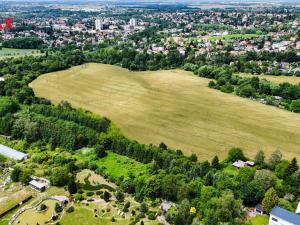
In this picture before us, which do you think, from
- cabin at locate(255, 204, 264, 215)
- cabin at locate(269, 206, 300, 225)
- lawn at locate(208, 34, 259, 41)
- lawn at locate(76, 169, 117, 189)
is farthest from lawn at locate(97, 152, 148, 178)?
lawn at locate(208, 34, 259, 41)

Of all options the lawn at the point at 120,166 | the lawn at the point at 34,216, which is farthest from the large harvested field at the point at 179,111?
the lawn at the point at 34,216

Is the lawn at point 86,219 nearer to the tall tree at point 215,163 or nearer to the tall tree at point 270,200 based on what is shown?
the tall tree at point 215,163

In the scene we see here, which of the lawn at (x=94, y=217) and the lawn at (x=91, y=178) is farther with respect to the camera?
the lawn at (x=91, y=178)

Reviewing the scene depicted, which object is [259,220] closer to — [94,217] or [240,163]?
[240,163]

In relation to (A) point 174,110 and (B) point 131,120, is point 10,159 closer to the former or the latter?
(B) point 131,120

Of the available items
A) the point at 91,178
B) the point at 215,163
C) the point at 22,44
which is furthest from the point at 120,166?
the point at 22,44

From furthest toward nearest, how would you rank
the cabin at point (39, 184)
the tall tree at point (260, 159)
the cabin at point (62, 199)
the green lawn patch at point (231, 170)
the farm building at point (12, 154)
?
the farm building at point (12, 154)
the tall tree at point (260, 159)
the green lawn patch at point (231, 170)
the cabin at point (39, 184)
the cabin at point (62, 199)

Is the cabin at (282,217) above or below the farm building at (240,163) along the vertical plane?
above
